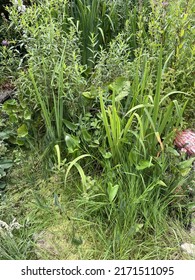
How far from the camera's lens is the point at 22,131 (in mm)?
2363

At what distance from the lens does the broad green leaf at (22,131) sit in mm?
2344

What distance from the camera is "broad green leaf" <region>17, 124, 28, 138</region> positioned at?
7.69 ft

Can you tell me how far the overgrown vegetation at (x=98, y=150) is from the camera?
1.94 metres

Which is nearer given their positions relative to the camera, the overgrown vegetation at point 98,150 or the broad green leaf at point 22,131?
the overgrown vegetation at point 98,150

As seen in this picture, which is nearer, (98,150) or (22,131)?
(98,150)

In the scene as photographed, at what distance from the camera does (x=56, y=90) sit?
2.37 metres

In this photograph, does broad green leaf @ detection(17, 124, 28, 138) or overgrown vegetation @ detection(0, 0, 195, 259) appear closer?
overgrown vegetation @ detection(0, 0, 195, 259)

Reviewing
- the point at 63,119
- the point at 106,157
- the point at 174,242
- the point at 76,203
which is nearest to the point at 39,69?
the point at 63,119

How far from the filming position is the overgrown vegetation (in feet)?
6.38

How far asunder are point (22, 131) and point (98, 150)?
53 cm

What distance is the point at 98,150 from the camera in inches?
88.5
